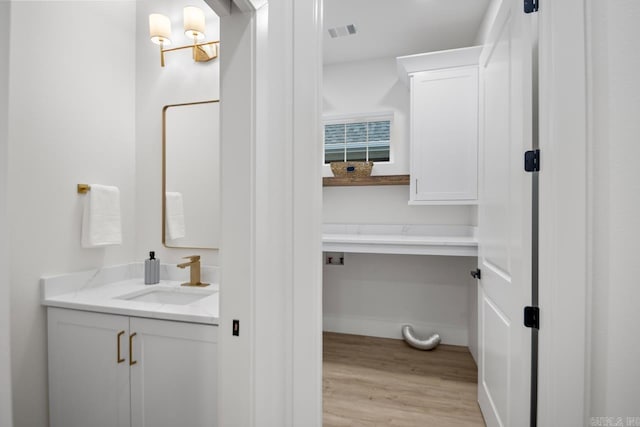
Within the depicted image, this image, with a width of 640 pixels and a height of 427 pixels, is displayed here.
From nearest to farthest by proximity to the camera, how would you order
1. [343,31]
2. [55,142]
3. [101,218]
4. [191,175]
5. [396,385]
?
[55,142], [101,218], [191,175], [396,385], [343,31]

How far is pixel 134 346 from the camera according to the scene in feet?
4.38

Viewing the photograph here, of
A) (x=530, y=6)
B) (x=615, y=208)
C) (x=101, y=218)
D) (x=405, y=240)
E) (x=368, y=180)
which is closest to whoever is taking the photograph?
(x=615, y=208)

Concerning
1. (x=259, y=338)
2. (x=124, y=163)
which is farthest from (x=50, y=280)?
(x=259, y=338)

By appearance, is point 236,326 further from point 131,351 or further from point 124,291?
point 124,291

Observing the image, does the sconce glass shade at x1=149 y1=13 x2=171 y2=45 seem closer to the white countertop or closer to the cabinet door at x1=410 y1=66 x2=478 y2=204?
the white countertop

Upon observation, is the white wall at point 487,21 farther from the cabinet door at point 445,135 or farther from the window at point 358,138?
the window at point 358,138

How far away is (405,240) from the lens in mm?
2365

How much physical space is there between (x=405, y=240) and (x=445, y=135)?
88 cm

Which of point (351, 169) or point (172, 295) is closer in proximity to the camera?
point (172, 295)

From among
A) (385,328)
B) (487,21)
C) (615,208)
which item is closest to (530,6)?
(615,208)

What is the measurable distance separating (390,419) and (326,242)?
1.26 m

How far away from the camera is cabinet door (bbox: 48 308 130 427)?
135cm

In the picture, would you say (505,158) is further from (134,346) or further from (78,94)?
(78,94)

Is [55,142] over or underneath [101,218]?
over
